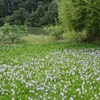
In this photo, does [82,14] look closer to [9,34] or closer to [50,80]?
[9,34]

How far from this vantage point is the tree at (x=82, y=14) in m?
12.5

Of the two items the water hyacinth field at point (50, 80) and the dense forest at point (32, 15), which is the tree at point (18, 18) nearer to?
the dense forest at point (32, 15)

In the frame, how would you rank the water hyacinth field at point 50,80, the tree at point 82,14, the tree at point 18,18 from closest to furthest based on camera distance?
the water hyacinth field at point 50,80 < the tree at point 82,14 < the tree at point 18,18

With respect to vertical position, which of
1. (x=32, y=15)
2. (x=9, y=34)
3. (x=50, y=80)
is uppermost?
(x=32, y=15)

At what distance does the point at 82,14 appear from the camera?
517 inches

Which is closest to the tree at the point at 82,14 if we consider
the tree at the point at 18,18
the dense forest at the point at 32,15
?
the dense forest at the point at 32,15

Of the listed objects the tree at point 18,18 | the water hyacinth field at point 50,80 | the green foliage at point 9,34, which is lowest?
the water hyacinth field at point 50,80

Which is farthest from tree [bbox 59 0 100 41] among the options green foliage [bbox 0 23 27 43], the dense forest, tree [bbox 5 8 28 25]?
tree [bbox 5 8 28 25]

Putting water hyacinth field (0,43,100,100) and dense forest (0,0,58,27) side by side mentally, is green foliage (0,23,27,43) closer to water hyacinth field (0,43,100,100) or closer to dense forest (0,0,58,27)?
water hyacinth field (0,43,100,100)

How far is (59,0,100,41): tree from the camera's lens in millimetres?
12535

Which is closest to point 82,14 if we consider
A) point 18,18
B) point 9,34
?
point 9,34

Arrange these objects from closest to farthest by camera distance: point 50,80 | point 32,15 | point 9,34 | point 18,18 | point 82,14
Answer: point 50,80, point 82,14, point 9,34, point 18,18, point 32,15

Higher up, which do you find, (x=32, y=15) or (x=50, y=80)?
(x=32, y=15)

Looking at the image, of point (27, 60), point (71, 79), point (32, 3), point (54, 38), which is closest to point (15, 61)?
point (27, 60)
